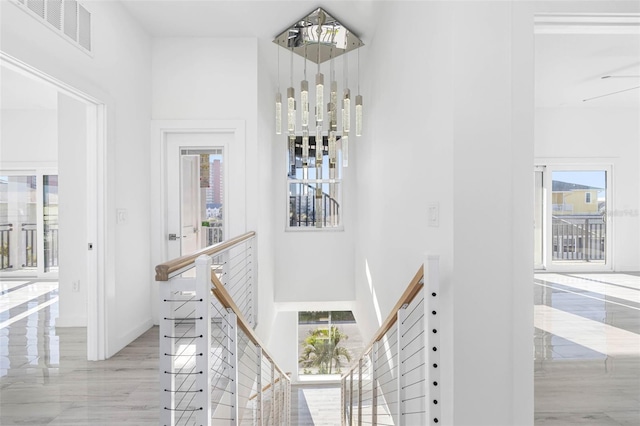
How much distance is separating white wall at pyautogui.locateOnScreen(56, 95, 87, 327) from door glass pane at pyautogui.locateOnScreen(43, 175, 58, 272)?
11.0ft

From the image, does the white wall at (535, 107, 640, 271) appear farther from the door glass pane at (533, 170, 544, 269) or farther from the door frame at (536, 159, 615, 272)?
the door glass pane at (533, 170, 544, 269)

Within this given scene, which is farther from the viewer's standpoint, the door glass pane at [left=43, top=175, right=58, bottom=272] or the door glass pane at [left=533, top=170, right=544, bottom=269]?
the door glass pane at [left=533, top=170, right=544, bottom=269]

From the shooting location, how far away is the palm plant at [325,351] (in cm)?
781

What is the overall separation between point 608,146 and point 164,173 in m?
7.72

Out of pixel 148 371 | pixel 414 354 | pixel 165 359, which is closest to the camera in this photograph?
pixel 165 359

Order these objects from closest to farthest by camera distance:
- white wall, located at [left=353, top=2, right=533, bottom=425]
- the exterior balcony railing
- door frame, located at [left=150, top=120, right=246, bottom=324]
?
white wall, located at [left=353, top=2, right=533, bottom=425] → door frame, located at [left=150, top=120, right=246, bottom=324] → the exterior balcony railing

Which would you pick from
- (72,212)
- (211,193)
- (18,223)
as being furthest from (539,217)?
(18,223)

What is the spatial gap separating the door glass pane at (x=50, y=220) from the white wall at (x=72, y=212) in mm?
3350

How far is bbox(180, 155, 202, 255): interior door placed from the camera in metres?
4.43

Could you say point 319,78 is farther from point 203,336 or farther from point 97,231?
point 203,336

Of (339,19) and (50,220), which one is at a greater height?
(339,19)

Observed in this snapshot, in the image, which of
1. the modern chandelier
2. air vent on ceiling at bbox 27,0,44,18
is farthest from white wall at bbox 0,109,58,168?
air vent on ceiling at bbox 27,0,44,18

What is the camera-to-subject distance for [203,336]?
5.39ft

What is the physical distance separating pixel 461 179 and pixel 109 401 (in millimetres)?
2577
